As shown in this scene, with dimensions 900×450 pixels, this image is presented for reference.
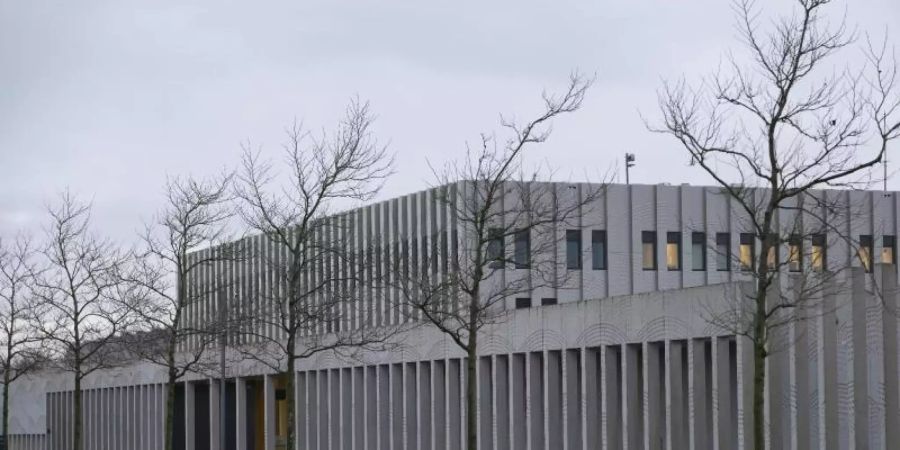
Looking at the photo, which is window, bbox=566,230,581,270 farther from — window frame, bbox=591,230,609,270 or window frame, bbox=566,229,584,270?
window frame, bbox=591,230,609,270

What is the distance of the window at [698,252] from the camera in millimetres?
72438

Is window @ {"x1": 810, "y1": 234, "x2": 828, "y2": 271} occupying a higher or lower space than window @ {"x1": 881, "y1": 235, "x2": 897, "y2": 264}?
lower

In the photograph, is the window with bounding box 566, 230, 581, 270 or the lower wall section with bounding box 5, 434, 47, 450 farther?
the lower wall section with bounding box 5, 434, 47, 450

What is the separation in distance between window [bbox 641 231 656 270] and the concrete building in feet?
0.30

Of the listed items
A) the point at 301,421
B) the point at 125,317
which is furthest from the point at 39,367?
the point at 125,317

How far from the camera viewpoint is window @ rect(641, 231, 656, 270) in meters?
72.4

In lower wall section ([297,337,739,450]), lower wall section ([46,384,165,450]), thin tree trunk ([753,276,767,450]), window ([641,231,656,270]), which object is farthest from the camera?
lower wall section ([46,384,165,450])

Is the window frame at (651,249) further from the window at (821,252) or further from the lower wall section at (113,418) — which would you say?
the window at (821,252)

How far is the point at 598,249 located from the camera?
236 ft

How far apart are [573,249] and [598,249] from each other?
4.22 ft

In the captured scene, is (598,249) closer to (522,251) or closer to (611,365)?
(522,251)

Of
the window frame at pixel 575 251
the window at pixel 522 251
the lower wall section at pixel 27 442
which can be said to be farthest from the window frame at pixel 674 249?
the lower wall section at pixel 27 442

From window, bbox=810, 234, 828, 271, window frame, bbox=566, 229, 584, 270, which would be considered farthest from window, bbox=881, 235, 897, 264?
window, bbox=810, 234, 828, 271

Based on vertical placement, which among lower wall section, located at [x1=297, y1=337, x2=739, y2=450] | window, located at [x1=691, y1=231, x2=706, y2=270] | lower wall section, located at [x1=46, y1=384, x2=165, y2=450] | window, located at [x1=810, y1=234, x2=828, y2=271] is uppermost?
window, located at [x1=691, y1=231, x2=706, y2=270]
